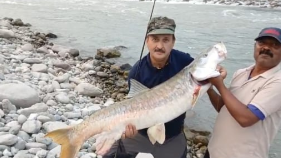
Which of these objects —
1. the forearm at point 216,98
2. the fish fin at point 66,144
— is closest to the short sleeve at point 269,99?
the forearm at point 216,98

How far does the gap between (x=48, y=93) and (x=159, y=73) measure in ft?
14.5

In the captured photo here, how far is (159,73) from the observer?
3.84 meters

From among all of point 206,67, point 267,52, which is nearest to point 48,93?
point 206,67

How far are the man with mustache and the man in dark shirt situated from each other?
0.77 metres

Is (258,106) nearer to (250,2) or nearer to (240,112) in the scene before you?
(240,112)

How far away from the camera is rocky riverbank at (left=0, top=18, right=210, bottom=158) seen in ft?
16.8

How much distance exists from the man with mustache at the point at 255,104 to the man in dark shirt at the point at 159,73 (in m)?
0.77

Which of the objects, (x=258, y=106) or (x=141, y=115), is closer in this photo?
(x=258, y=106)

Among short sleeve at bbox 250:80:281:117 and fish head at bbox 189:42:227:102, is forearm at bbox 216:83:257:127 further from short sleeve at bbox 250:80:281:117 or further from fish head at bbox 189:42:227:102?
fish head at bbox 189:42:227:102

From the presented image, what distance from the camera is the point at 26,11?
80.5 feet

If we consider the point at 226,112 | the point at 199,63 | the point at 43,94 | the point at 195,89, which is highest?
the point at 199,63

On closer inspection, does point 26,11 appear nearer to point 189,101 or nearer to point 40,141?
point 40,141

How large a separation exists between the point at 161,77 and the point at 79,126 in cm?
107

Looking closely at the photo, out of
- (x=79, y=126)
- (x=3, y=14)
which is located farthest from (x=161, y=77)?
(x=3, y=14)
